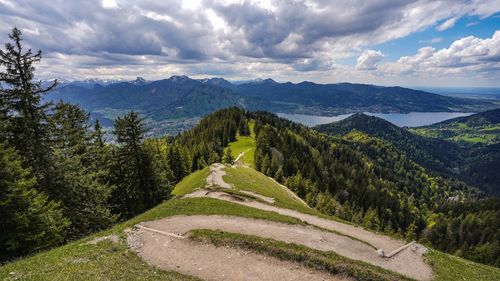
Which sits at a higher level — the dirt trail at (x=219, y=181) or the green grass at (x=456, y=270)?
the green grass at (x=456, y=270)

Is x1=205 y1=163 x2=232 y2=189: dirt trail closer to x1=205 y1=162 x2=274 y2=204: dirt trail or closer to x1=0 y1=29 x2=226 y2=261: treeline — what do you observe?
x1=205 y1=162 x2=274 y2=204: dirt trail

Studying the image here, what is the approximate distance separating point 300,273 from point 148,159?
3077 centimetres

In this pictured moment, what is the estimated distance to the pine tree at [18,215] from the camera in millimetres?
21047

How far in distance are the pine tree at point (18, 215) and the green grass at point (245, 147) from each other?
7528cm

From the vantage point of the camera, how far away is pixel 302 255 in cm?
1988

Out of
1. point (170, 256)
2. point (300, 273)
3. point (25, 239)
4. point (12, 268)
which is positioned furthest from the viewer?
point (25, 239)

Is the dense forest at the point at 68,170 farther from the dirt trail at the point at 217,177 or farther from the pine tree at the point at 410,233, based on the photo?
the pine tree at the point at 410,233

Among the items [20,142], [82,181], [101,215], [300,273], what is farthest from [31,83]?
[300,273]

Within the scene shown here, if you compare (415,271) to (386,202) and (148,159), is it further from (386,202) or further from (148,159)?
(386,202)

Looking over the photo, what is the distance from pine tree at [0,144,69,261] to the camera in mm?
21047

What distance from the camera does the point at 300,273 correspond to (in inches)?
726

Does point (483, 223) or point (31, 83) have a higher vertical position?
point (31, 83)

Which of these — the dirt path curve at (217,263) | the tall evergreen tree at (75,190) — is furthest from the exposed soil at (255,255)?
the tall evergreen tree at (75,190)

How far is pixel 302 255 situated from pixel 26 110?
26763 mm
